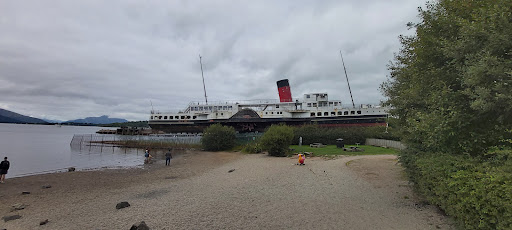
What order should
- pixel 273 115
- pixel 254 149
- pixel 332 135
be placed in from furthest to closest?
1. pixel 273 115
2. pixel 332 135
3. pixel 254 149

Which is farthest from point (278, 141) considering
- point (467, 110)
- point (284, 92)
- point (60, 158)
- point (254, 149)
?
point (284, 92)

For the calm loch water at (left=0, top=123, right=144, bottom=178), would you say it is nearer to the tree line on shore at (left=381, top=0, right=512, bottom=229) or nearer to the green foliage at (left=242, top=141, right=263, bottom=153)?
the green foliage at (left=242, top=141, right=263, bottom=153)

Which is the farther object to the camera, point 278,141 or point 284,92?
point 284,92

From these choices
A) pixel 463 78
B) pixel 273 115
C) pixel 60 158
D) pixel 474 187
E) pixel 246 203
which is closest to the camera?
pixel 474 187

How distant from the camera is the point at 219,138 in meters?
34.1

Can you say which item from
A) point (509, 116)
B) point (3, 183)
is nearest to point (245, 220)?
point (509, 116)

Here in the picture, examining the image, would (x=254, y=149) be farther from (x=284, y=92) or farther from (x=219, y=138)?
(x=284, y=92)

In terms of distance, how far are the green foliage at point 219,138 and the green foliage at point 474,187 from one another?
28.8m

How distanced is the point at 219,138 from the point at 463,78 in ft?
98.8

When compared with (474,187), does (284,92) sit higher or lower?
higher

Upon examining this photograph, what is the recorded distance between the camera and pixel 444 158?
241 inches

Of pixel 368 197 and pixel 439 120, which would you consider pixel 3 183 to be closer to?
pixel 368 197

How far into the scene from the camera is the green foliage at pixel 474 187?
4.11 metres

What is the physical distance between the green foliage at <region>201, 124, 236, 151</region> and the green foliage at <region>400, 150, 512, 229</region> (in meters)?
28.8
